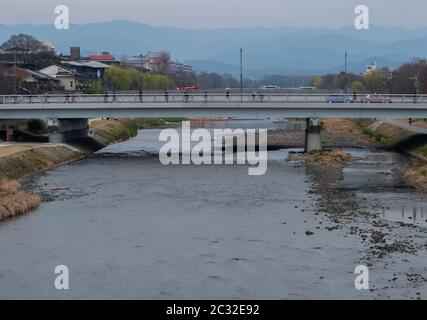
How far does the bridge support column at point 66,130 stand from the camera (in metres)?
51.6

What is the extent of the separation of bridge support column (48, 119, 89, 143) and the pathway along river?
11.2 meters

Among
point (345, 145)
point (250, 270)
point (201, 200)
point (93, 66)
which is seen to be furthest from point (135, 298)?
point (93, 66)

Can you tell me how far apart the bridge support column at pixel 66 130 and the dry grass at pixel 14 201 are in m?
18.1

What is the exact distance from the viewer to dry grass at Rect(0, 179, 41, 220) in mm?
28906

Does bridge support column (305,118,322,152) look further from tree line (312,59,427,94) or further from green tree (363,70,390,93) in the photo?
green tree (363,70,390,93)

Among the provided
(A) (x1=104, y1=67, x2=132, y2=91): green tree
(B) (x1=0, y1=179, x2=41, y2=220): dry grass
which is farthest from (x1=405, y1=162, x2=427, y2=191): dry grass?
(A) (x1=104, y1=67, x2=132, y2=91): green tree

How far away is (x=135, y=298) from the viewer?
18.7m

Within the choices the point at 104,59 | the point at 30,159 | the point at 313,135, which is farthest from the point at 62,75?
the point at 104,59

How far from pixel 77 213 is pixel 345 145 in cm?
3400

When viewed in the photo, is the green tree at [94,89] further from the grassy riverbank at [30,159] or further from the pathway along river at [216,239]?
the pathway along river at [216,239]

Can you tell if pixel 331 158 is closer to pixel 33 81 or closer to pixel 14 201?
pixel 14 201

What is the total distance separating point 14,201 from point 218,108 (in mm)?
23520

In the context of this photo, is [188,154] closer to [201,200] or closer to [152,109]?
[152,109]

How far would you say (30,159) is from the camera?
143ft
